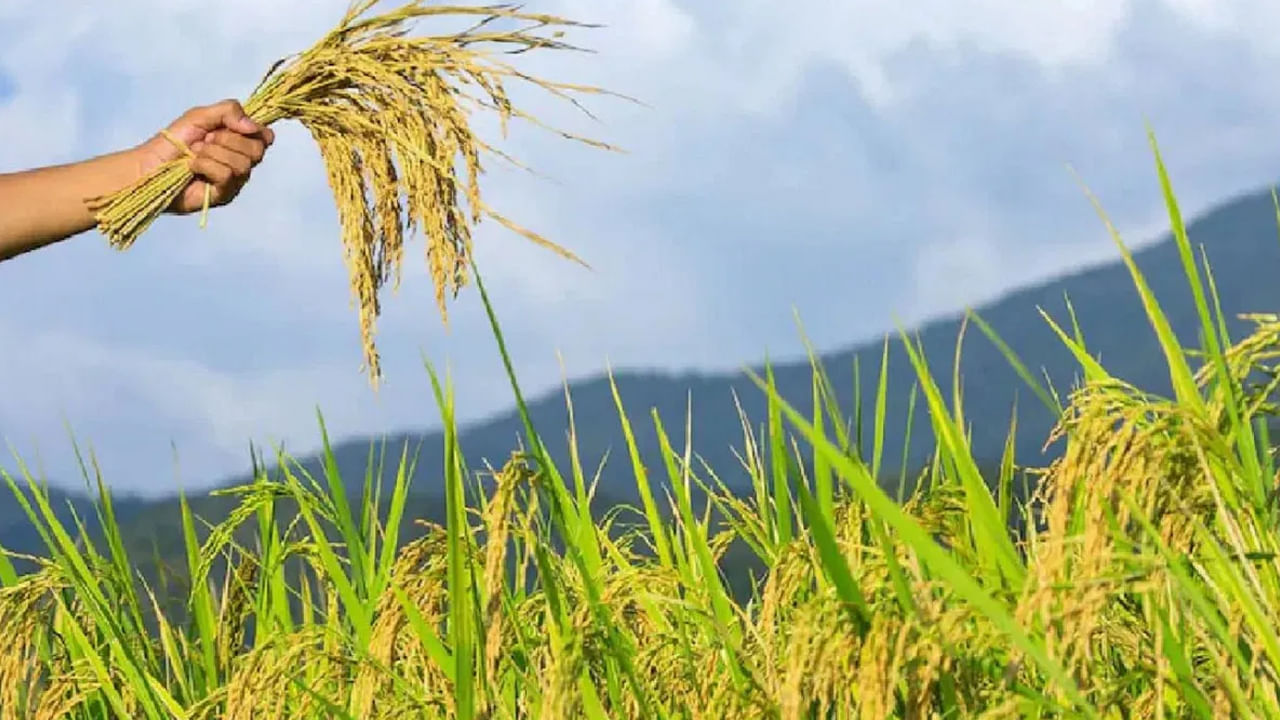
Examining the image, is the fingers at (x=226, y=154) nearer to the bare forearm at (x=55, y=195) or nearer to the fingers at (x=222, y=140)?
the fingers at (x=222, y=140)

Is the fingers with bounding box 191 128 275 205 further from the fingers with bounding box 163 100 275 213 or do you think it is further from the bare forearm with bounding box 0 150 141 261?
the bare forearm with bounding box 0 150 141 261

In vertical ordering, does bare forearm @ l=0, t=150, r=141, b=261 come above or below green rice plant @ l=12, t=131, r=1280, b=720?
above

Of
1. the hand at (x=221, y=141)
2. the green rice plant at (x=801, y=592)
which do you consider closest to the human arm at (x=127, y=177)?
the hand at (x=221, y=141)

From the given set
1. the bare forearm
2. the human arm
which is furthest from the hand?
the bare forearm

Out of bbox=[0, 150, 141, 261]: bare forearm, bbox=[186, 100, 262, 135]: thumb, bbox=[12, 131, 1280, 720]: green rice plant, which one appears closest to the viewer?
bbox=[12, 131, 1280, 720]: green rice plant

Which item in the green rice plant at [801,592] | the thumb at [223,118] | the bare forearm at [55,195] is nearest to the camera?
the green rice plant at [801,592]

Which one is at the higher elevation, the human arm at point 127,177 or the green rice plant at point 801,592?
the human arm at point 127,177

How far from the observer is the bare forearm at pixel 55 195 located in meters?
3.95

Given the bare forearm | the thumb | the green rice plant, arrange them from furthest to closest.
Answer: the bare forearm
the thumb
the green rice plant

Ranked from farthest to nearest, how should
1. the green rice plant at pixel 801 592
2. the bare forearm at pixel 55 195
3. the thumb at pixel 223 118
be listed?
the bare forearm at pixel 55 195 → the thumb at pixel 223 118 → the green rice plant at pixel 801 592

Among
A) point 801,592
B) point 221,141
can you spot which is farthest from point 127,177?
point 801,592

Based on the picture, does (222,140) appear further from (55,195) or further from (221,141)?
(55,195)

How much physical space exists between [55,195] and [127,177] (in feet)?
0.70

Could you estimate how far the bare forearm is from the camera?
3.95m
